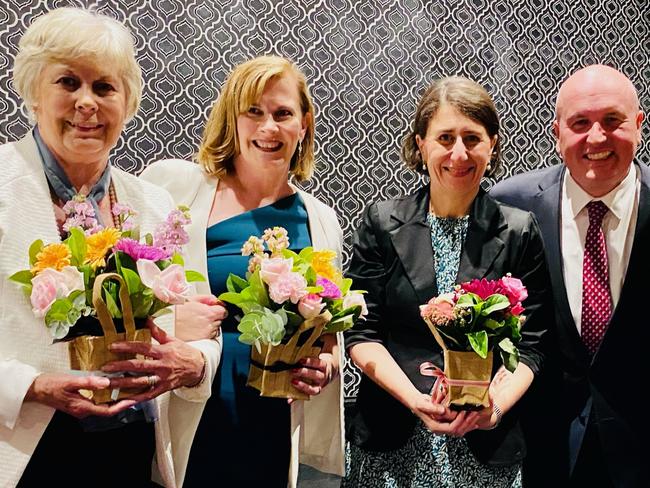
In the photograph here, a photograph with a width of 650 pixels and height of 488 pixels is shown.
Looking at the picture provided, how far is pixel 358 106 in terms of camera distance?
4039 mm

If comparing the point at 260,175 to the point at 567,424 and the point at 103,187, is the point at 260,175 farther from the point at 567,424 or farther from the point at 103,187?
the point at 567,424

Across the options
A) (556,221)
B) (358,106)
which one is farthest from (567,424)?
(358,106)

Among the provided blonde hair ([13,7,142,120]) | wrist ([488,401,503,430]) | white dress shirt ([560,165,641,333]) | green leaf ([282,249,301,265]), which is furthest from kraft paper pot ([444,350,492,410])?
blonde hair ([13,7,142,120])

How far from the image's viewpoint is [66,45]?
5.51ft

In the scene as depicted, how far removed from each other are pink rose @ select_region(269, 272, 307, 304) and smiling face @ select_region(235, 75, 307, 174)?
543 millimetres

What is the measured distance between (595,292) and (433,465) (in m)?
0.80

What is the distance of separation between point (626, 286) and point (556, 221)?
1.00ft

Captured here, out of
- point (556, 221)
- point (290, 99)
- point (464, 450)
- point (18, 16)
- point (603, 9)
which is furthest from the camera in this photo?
point (603, 9)

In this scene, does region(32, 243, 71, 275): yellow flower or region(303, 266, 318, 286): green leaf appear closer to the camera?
region(32, 243, 71, 275): yellow flower

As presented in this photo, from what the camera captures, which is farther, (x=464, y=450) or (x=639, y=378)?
(x=639, y=378)

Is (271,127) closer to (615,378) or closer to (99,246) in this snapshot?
(99,246)

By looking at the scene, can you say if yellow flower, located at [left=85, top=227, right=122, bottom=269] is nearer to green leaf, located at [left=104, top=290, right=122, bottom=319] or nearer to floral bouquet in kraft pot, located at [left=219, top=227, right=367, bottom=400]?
green leaf, located at [left=104, top=290, right=122, bottom=319]

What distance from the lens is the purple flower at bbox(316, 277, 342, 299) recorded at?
1794mm

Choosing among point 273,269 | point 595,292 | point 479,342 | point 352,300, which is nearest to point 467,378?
point 479,342
